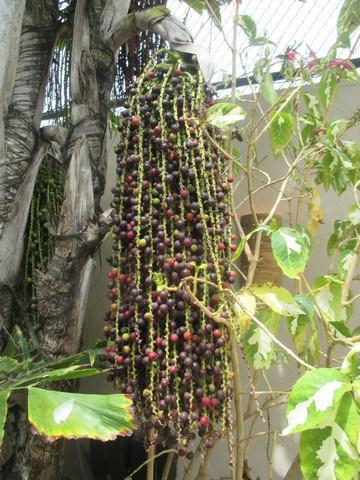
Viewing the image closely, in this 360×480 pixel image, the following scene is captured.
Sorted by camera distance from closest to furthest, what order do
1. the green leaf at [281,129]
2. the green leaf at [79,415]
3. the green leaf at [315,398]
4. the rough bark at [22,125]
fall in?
the green leaf at [315,398] → the green leaf at [79,415] → the green leaf at [281,129] → the rough bark at [22,125]

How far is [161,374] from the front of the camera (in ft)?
2.42

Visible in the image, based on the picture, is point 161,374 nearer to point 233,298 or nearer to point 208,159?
point 233,298

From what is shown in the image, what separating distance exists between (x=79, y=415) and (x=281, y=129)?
25.8 inches

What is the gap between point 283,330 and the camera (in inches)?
52.9

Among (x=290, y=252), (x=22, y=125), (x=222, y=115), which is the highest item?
(x=22, y=125)

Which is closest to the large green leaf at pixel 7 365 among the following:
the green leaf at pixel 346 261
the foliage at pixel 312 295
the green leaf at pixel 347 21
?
the foliage at pixel 312 295

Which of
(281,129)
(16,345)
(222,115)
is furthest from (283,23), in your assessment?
(16,345)

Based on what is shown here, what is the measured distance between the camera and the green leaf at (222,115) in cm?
83

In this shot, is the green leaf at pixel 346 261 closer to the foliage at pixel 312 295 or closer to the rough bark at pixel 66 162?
the foliage at pixel 312 295

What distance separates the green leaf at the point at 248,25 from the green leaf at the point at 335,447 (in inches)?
36.5

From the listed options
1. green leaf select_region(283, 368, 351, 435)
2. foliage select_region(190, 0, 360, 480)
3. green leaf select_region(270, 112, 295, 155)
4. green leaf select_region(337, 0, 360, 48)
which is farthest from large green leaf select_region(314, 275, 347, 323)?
green leaf select_region(337, 0, 360, 48)

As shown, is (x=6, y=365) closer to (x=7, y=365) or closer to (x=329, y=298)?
(x=7, y=365)

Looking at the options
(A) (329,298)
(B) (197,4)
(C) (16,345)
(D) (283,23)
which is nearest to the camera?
(A) (329,298)

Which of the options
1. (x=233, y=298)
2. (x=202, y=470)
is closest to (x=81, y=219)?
(x=233, y=298)
